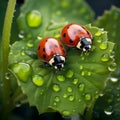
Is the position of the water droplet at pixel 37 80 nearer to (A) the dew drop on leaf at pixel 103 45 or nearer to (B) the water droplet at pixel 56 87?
(B) the water droplet at pixel 56 87

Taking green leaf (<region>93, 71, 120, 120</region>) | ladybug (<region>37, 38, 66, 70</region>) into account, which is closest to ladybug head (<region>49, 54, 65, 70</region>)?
ladybug (<region>37, 38, 66, 70</region>)

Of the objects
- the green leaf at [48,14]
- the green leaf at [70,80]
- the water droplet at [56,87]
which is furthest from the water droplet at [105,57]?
the green leaf at [48,14]

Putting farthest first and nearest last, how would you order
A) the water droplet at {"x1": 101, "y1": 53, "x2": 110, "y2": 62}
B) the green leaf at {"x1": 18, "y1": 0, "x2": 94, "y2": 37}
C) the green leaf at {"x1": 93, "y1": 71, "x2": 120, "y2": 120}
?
the green leaf at {"x1": 18, "y1": 0, "x2": 94, "y2": 37}
the green leaf at {"x1": 93, "y1": 71, "x2": 120, "y2": 120}
the water droplet at {"x1": 101, "y1": 53, "x2": 110, "y2": 62}

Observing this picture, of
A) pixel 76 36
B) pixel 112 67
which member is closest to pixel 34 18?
pixel 76 36

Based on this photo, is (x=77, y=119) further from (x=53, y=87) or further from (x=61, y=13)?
(x=61, y=13)

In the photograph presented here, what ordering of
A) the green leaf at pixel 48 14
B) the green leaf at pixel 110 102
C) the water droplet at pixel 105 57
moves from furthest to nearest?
1. the green leaf at pixel 48 14
2. the green leaf at pixel 110 102
3. the water droplet at pixel 105 57

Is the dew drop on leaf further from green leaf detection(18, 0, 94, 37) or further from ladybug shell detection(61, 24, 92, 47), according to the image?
green leaf detection(18, 0, 94, 37)

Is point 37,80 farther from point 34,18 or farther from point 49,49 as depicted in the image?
point 34,18
